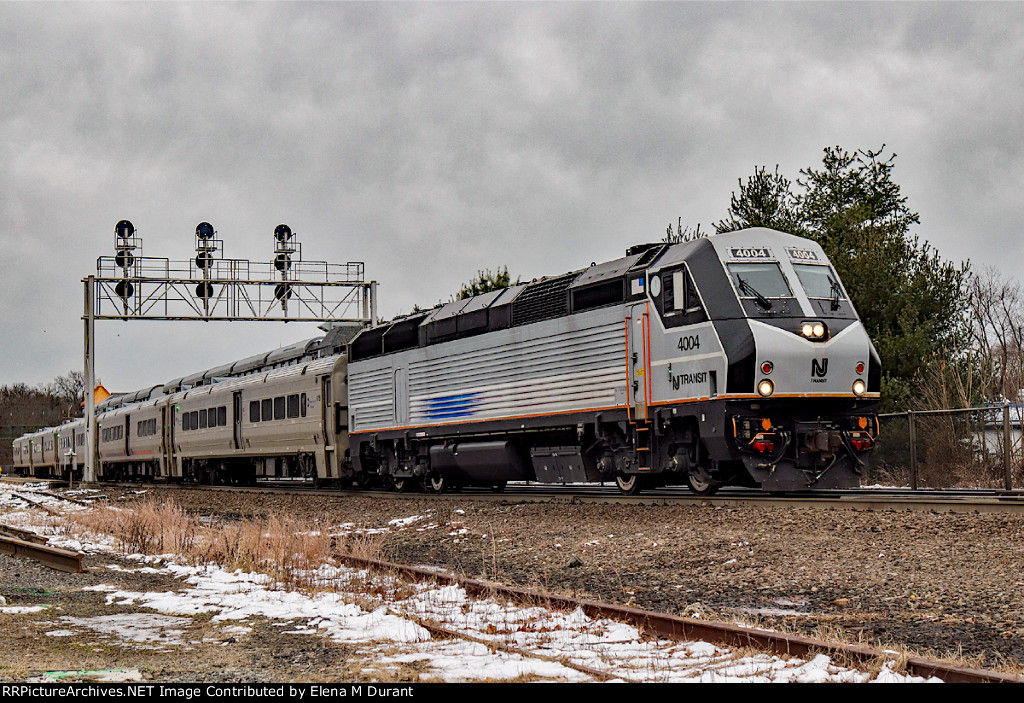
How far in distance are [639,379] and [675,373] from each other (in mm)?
824

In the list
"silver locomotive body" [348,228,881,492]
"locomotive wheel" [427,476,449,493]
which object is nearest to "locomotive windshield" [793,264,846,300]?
"silver locomotive body" [348,228,881,492]

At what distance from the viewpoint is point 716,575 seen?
10172 mm

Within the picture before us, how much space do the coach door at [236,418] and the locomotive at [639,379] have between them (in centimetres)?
756

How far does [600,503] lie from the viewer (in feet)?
54.1

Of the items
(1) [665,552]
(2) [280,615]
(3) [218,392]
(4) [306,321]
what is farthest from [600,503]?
(4) [306,321]

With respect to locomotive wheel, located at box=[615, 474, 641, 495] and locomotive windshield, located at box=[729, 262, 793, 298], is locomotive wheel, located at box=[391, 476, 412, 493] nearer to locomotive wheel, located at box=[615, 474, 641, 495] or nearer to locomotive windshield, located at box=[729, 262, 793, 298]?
locomotive wheel, located at box=[615, 474, 641, 495]

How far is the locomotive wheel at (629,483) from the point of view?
56.2ft

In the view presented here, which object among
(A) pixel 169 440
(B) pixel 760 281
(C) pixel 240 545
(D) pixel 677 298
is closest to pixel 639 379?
(D) pixel 677 298

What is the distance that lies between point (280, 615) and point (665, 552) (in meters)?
4.68

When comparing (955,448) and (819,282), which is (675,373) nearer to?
(819,282)

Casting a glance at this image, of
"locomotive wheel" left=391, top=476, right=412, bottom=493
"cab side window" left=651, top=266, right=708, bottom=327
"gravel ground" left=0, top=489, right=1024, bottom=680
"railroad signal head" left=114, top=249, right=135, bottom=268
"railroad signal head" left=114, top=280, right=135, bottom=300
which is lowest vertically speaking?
"gravel ground" left=0, top=489, right=1024, bottom=680

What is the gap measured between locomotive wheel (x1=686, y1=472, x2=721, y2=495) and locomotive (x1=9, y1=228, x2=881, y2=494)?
42mm

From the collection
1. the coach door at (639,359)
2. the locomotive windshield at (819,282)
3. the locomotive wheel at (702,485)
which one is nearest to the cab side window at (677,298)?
the coach door at (639,359)

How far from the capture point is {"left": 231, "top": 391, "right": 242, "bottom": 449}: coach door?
105 feet
